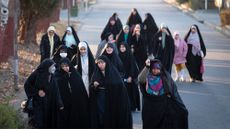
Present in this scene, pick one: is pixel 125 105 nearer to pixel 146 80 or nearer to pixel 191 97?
pixel 146 80

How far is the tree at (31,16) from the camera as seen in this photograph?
2400 centimetres

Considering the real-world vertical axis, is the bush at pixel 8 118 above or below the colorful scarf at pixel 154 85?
below

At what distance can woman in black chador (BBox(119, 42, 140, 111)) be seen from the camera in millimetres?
13219

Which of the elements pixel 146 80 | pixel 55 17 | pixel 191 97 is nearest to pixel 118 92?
pixel 146 80

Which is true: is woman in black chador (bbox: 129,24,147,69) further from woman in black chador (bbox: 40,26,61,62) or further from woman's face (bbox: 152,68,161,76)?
woman's face (bbox: 152,68,161,76)

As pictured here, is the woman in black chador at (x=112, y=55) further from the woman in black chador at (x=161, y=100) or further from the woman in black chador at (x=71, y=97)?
the woman in black chador at (x=161, y=100)

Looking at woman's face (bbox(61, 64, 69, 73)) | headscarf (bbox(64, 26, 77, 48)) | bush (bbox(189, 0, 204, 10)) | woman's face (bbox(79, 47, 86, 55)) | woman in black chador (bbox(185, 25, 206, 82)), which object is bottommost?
bush (bbox(189, 0, 204, 10))

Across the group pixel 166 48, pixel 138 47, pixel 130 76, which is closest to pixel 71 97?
pixel 130 76

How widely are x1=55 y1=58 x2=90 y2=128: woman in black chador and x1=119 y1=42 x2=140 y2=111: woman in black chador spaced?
8.52ft

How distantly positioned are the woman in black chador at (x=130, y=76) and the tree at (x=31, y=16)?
35.9 feet

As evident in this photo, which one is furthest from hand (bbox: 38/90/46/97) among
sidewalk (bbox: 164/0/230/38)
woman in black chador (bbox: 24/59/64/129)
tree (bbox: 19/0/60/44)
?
sidewalk (bbox: 164/0/230/38)


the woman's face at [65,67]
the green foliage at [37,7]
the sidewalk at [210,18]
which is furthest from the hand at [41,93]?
the sidewalk at [210,18]

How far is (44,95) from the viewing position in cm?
1041

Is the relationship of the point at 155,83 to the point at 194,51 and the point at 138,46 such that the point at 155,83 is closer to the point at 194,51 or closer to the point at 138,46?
the point at 138,46
